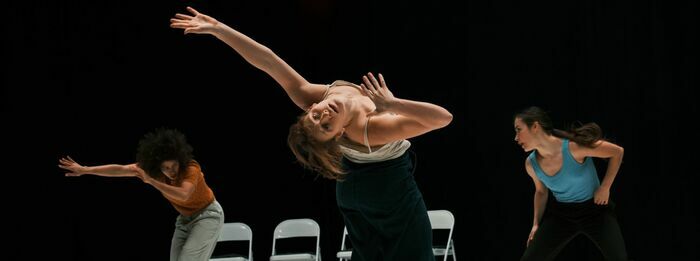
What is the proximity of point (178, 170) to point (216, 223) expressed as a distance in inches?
15.1

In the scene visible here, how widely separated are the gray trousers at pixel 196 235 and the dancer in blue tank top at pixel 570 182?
1.79m

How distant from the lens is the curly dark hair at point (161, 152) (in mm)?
4520

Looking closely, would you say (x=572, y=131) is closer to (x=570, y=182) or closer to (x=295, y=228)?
(x=570, y=182)

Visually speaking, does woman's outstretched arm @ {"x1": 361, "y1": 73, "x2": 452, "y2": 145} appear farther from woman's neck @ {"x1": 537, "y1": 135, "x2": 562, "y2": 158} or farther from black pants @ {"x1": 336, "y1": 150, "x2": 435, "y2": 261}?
woman's neck @ {"x1": 537, "y1": 135, "x2": 562, "y2": 158}

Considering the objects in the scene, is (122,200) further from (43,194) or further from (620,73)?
(620,73)

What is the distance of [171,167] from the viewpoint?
4438mm

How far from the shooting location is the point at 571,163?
4.25m

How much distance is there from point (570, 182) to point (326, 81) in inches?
95.2

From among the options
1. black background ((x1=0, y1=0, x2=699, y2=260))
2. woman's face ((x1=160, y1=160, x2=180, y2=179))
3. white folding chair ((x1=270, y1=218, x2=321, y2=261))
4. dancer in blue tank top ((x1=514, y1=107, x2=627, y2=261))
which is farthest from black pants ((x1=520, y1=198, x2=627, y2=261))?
woman's face ((x1=160, y1=160, x2=180, y2=179))

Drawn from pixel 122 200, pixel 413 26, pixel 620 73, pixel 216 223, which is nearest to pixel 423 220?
pixel 216 223

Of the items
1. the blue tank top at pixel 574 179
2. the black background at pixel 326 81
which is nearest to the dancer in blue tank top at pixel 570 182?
the blue tank top at pixel 574 179

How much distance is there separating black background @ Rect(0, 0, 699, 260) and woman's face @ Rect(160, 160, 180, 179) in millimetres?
1321

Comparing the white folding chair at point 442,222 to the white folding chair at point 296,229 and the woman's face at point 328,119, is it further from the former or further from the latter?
the woman's face at point 328,119

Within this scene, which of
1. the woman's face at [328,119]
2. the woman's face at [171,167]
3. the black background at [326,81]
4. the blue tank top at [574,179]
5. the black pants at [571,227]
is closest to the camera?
the woman's face at [328,119]
